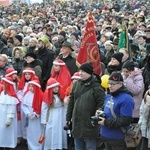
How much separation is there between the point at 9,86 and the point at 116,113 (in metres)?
2.75

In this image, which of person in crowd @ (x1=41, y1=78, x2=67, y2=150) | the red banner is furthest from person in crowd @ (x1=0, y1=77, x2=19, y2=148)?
the red banner

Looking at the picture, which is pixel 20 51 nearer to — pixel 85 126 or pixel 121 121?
pixel 85 126

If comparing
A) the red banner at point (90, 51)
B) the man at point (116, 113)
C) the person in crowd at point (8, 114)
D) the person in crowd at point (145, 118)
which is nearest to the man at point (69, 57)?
the red banner at point (90, 51)

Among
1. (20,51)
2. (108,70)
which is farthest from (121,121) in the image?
(20,51)

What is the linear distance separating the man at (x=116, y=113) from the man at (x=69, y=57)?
2907mm

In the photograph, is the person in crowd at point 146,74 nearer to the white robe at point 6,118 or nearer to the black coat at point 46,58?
the white robe at point 6,118

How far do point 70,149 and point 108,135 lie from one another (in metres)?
2.17

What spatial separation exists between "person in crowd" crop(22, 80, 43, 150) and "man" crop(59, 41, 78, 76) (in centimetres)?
117

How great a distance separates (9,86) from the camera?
7.66 meters

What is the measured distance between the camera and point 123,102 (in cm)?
552

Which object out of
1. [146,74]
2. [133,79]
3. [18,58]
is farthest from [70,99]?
[18,58]

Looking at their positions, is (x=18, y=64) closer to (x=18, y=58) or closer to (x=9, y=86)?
(x=18, y=58)

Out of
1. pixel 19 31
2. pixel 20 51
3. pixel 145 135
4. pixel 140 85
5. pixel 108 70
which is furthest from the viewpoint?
pixel 19 31

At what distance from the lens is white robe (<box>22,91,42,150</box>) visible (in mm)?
7656
